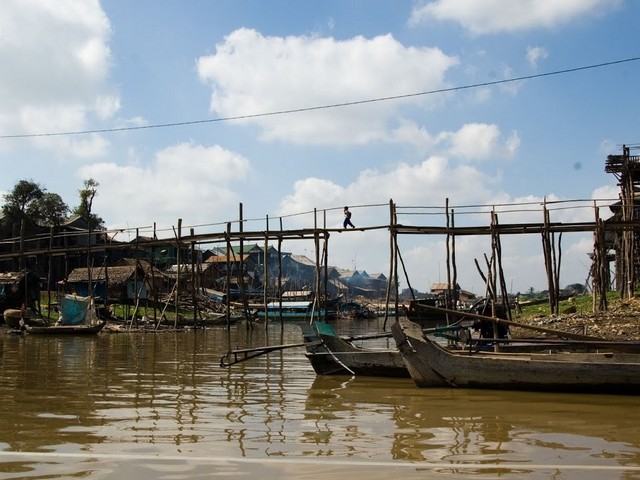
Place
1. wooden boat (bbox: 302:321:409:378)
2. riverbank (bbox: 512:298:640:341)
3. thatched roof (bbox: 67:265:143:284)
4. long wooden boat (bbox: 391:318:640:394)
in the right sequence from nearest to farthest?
long wooden boat (bbox: 391:318:640:394), wooden boat (bbox: 302:321:409:378), riverbank (bbox: 512:298:640:341), thatched roof (bbox: 67:265:143:284)

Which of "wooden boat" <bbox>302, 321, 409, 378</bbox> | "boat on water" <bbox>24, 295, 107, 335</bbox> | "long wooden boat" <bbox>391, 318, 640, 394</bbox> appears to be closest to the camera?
"long wooden boat" <bbox>391, 318, 640, 394</bbox>

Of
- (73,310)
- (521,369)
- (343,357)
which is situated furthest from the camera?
(73,310)

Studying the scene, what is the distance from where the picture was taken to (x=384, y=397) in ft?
29.2

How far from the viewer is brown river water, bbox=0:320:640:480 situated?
16.3 ft

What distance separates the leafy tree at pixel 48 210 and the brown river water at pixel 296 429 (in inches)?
1274

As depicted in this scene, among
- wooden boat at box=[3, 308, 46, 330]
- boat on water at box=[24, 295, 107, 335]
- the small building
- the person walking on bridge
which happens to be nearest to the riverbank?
the person walking on bridge

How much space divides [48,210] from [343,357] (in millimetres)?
35600

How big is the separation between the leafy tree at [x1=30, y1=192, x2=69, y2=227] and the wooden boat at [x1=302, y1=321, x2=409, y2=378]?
33802 millimetres

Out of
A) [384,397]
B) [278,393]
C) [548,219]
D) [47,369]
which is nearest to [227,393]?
[278,393]

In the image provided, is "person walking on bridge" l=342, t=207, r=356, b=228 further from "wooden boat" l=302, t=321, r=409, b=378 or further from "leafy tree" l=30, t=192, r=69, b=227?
"leafy tree" l=30, t=192, r=69, b=227

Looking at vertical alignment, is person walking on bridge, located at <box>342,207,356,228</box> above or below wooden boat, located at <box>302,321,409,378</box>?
above

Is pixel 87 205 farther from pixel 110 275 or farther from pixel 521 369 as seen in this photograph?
pixel 521 369

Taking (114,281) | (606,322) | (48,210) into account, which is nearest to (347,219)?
(606,322)

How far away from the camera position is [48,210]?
136 feet
